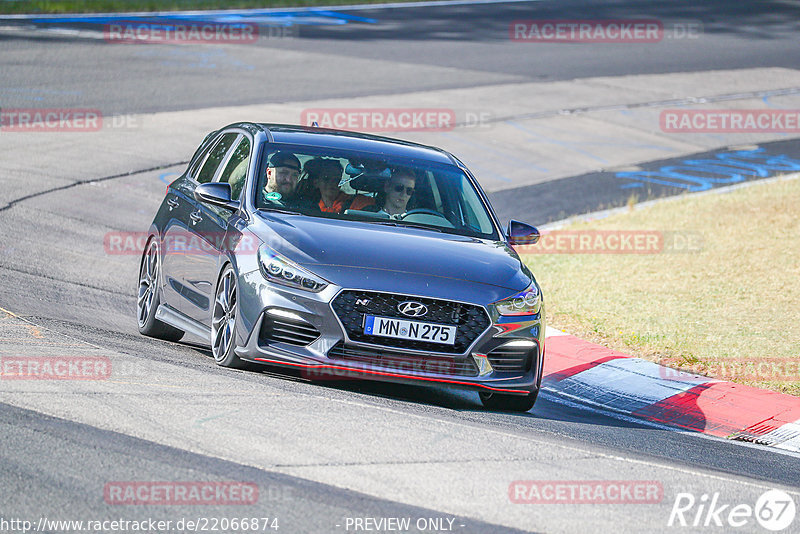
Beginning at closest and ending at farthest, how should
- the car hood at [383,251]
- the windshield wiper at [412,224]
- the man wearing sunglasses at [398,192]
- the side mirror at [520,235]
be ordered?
the car hood at [383,251]
the windshield wiper at [412,224]
the man wearing sunglasses at [398,192]
the side mirror at [520,235]

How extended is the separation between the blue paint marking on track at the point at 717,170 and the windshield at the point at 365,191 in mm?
10939

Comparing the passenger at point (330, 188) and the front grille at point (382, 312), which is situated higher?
the passenger at point (330, 188)

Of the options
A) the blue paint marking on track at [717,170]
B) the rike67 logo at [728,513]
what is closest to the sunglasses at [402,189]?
the rike67 logo at [728,513]

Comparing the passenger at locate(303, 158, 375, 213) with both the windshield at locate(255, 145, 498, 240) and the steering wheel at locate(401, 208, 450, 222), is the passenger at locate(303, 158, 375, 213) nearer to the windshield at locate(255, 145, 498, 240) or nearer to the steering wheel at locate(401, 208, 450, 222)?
the windshield at locate(255, 145, 498, 240)

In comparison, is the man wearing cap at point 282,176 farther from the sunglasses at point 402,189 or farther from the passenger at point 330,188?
the sunglasses at point 402,189

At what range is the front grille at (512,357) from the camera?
24.0 feet

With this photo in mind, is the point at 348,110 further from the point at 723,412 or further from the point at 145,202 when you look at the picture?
the point at 723,412

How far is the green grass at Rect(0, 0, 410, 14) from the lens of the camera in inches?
1147

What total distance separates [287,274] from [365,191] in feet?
4.54

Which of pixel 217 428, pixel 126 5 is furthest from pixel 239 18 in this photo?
pixel 217 428

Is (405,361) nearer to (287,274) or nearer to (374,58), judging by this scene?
(287,274)

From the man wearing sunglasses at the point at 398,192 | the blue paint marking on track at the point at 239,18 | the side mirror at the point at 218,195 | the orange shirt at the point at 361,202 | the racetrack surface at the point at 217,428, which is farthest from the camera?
the blue paint marking on track at the point at 239,18

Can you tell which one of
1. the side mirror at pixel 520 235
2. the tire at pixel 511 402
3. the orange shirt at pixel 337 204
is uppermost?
the orange shirt at pixel 337 204

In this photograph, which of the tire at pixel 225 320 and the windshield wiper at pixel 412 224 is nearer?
the tire at pixel 225 320
